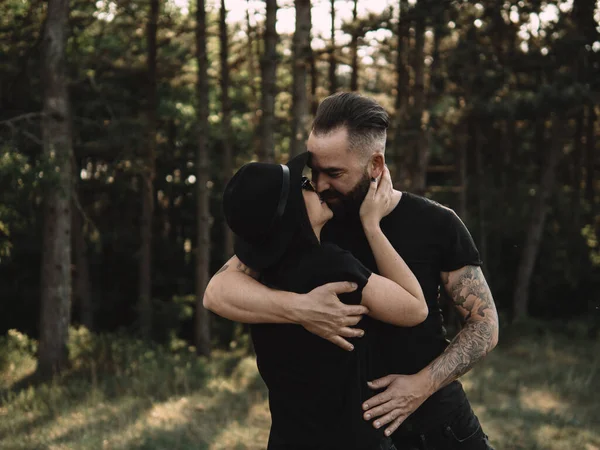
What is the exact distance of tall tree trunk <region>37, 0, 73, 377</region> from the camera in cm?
1134

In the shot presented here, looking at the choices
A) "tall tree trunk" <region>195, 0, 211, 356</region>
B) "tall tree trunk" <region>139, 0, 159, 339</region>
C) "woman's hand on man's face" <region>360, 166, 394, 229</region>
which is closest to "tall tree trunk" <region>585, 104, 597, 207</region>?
"tall tree trunk" <region>195, 0, 211, 356</region>

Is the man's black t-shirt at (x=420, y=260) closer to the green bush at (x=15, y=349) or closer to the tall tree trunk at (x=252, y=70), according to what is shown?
the green bush at (x=15, y=349)

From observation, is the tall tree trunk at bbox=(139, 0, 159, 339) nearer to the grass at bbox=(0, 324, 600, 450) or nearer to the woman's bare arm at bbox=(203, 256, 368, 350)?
the grass at bbox=(0, 324, 600, 450)

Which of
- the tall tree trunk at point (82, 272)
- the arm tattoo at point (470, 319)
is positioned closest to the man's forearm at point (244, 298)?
the arm tattoo at point (470, 319)

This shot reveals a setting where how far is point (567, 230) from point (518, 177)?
10.9 ft

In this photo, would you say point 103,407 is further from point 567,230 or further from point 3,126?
point 567,230

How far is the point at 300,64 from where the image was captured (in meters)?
12.5

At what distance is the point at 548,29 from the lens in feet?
59.5

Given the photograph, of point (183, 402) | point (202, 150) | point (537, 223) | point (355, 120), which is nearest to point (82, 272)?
point (202, 150)

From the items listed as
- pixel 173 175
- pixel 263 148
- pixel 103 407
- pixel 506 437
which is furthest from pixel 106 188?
pixel 506 437

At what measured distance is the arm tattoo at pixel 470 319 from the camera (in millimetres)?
2529

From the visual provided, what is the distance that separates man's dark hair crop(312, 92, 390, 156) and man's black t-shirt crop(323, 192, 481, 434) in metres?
0.32

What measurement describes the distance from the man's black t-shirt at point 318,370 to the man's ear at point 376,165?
331 mm

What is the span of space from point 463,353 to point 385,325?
1.24 ft
